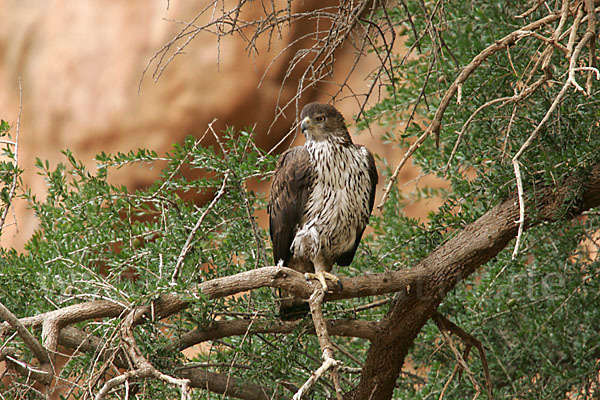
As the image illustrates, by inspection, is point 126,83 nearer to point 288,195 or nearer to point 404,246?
point 288,195

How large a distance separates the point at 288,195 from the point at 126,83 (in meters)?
4.82

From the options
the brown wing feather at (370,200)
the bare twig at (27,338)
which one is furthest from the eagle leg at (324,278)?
the bare twig at (27,338)

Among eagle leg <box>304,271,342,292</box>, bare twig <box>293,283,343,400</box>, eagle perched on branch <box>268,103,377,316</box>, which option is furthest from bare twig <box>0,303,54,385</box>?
eagle perched on branch <box>268,103,377,316</box>

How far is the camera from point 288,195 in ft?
11.7

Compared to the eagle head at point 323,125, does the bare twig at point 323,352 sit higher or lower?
lower

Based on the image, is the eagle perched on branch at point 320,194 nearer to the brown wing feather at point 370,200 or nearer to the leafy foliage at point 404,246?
the brown wing feather at point 370,200

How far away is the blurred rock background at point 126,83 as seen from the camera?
7.58 metres

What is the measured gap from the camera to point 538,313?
13.2ft

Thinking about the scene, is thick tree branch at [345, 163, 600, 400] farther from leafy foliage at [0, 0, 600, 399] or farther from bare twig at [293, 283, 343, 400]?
bare twig at [293, 283, 343, 400]

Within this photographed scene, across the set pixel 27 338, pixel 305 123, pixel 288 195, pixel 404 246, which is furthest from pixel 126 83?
pixel 27 338

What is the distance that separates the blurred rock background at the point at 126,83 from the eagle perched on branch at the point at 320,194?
384 centimetres

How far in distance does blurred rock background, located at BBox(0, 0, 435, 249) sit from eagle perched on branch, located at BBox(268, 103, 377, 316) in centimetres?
384

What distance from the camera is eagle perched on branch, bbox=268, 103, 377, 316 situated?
3537 mm

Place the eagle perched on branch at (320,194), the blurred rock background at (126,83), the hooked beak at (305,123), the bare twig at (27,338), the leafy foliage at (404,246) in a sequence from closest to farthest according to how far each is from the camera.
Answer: the bare twig at (27,338)
the leafy foliage at (404,246)
the eagle perched on branch at (320,194)
the hooked beak at (305,123)
the blurred rock background at (126,83)
